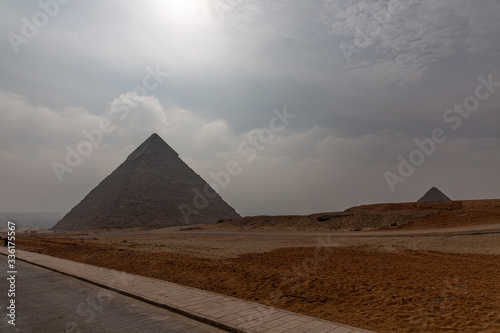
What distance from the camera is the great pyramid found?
83250mm

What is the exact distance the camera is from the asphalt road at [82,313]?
19.1 ft

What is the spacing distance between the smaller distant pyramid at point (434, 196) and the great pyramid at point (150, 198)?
2529 inches

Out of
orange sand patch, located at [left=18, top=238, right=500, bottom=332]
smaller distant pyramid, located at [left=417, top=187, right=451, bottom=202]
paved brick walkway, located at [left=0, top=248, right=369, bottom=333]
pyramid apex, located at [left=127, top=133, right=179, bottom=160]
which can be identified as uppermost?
pyramid apex, located at [left=127, top=133, right=179, bottom=160]

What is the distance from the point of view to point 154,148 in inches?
4572

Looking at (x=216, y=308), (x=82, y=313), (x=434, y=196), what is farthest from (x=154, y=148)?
(x=216, y=308)

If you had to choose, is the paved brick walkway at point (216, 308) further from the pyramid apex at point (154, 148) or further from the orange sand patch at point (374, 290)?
the pyramid apex at point (154, 148)

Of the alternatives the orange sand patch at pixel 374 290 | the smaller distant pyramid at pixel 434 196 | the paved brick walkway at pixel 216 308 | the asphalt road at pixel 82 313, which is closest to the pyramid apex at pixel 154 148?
the smaller distant pyramid at pixel 434 196

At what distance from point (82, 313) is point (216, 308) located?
2886 millimetres

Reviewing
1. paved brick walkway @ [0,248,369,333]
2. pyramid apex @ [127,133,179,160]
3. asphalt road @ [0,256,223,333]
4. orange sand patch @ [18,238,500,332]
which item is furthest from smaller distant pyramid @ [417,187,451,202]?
asphalt road @ [0,256,223,333]

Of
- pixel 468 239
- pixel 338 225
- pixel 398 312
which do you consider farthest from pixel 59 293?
pixel 338 225

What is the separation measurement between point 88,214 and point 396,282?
97.4 meters

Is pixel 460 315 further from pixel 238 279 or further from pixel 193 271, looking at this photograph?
pixel 193 271

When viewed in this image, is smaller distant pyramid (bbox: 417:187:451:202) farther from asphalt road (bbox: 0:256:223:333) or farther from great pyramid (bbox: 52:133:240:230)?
asphalt road (bbox: 0:256:223:333)

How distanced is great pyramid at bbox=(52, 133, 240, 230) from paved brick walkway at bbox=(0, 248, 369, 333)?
70.7 meters
